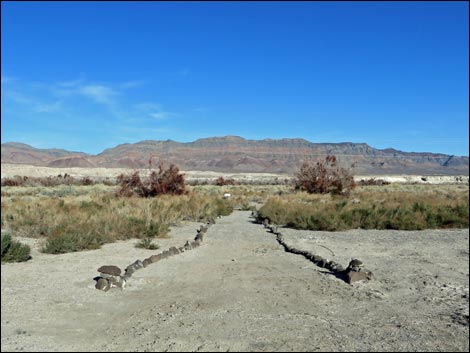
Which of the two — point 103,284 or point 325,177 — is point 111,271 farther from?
point 325,177

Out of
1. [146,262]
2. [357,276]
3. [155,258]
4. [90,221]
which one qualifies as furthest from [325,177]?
[357,276]

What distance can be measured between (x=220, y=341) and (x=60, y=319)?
8.00ft

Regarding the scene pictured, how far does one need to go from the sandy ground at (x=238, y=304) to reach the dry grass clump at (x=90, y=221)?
83cm

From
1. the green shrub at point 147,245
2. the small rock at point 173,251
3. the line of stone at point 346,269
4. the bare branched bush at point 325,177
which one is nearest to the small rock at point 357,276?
the line of stone at point 346,269

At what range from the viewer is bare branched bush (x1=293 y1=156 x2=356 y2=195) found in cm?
3494

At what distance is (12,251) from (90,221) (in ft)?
16.1

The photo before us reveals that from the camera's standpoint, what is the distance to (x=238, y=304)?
7668 mm

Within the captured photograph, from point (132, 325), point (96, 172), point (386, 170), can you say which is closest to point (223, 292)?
point (132, 325)

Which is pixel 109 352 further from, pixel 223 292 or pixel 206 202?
pixel 206 202

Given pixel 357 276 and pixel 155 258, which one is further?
pixel 155 258

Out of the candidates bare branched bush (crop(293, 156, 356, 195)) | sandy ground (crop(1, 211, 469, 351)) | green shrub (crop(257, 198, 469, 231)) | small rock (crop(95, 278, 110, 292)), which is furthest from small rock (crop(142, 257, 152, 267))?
bare branched bush (crop(293, 156, 356, 195))

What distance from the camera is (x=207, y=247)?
14156 millimetres

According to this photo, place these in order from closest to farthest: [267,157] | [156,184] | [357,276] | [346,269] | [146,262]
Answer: [357,276]
[346,269]
[146,262]
[156,184]
[267,157]

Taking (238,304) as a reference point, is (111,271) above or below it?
above
